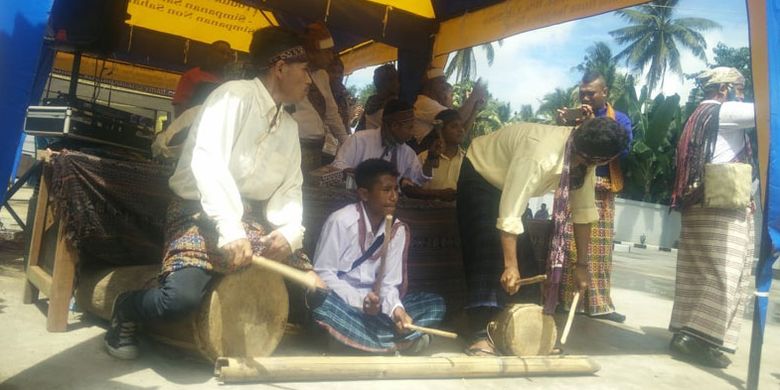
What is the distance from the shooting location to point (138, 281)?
3.32 meters

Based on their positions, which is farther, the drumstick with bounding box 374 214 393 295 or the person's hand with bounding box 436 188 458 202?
the person's hand with bounding box 436 188 458 202

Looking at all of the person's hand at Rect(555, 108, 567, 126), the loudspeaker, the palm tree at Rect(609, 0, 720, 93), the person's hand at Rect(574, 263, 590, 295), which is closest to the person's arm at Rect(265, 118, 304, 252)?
the person's hand at Rect(574, 263, 590, 295)

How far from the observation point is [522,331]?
3473 millimetres

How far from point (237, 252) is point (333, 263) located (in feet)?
3.14

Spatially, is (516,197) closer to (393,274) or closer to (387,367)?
(393,274)

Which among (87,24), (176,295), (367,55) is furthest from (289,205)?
(367,55)

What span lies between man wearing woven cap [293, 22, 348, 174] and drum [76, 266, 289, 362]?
1.48m

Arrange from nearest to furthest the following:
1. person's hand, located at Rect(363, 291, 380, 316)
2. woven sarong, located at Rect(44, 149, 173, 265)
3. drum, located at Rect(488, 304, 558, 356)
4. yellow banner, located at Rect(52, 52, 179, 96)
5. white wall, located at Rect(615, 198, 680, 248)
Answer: woven sarong, located at Rect(44, 149, 173, 265) → person's hand, located at Rect(363, 291, 380, 316) → drum, located at Rect(488, 304, 558, 356) → yellow banner, located at Rect(52, 52, 179, 96) → white wall, located at Rect(615, 198, 680, 248)

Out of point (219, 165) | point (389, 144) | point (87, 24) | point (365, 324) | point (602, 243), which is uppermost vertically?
point (87, 24)

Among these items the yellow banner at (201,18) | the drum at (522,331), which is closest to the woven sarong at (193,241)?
the drum at (522,331)

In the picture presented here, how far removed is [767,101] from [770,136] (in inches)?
7.9

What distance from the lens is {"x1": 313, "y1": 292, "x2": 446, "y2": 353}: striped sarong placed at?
3.21 m

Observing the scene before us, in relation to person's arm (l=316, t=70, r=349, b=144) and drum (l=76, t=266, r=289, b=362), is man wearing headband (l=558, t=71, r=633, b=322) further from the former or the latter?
drum (l=76, t=266, r=289, b=362)

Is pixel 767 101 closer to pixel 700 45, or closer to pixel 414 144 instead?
pixel 414 144
